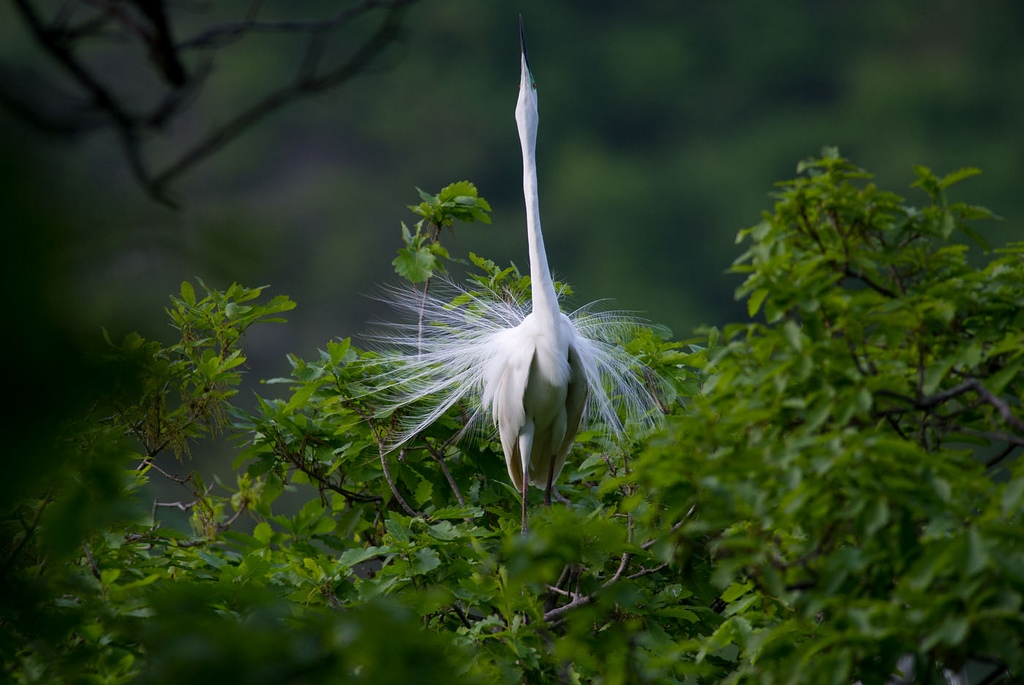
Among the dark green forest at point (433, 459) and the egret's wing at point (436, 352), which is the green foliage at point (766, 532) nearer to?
the dark green forest at point (433, 459)

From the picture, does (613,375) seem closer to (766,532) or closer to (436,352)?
(436,352)

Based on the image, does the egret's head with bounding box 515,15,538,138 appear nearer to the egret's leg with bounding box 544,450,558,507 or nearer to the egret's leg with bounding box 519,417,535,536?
the egret's leg with bounding box 519,417,535,536

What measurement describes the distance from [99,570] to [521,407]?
5.43ft

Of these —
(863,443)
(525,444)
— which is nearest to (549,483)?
(525,444)

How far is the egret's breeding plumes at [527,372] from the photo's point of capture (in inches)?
146

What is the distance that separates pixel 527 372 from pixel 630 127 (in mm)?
23962

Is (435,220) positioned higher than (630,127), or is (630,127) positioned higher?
(630,127)

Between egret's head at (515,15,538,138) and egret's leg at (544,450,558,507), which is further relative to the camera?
egret's head at (515,15,538,138)

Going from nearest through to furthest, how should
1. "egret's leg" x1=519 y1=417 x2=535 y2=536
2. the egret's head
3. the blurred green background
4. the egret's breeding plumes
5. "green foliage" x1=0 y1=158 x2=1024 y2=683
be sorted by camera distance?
"green foliage" x1=0 y1=158 x2=1024 y2=683 → "egret's leg" x1=519 y1=417 x2=535 y2=536 → the egret's breeding plumes → the egret's head → the blurred green background

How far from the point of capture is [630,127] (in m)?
26.9

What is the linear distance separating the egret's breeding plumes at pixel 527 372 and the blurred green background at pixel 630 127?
9.63 metres

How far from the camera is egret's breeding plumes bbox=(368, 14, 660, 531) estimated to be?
3696 mm

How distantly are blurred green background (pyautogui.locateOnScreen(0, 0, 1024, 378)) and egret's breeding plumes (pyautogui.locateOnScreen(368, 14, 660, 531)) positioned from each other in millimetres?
9634

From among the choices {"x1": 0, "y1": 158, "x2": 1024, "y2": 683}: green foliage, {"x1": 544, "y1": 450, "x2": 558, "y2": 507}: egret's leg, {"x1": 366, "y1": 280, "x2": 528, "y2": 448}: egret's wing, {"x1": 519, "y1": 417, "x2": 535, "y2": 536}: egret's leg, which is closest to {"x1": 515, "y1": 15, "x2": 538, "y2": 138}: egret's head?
{"x1": 366, "y1": 280, "x2": 528, "y2": 448}: egret's wing
